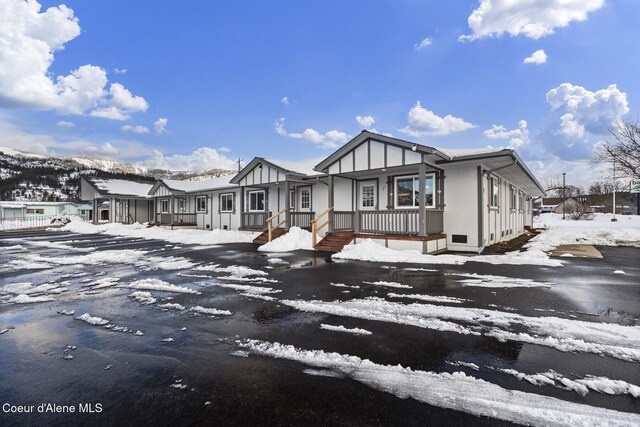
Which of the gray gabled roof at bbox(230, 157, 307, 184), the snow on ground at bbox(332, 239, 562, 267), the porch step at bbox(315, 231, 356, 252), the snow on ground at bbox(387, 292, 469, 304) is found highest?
the gray gabled roof at bbox(230, 157, 307, 184)

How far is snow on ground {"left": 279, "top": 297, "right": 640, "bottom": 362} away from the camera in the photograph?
3314mm

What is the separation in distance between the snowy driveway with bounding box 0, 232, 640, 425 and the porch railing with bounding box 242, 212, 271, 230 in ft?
37.5

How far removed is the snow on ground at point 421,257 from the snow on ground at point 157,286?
5135 millimetres

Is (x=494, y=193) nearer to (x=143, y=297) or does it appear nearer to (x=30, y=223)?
(x=143, y=297)

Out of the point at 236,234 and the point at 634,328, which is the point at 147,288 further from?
the point at 236,234

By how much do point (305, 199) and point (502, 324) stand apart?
13479mm

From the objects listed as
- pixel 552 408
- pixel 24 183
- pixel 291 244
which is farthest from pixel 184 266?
pixel 24 183

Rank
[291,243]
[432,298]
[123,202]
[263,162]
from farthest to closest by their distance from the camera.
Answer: [123,202]
[263,162]
[291,243]
[432,298]

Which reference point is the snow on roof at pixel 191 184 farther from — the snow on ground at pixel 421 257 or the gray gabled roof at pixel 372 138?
the snow on ground at pixel 421 257

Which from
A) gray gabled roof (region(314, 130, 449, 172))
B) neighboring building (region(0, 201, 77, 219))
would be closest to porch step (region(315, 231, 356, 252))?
gray gabled roof (region(314, 130, 449, 172))

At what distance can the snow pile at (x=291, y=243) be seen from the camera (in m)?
12.2

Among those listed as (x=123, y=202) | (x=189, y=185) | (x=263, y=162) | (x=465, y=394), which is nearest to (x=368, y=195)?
(x=263, y=162)

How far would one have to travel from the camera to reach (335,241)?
477 inches

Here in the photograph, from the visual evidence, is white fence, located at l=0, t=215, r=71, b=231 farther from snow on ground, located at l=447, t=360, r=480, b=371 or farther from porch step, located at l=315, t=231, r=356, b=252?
snow on ground, located at l=447, t=360, r=480, b=371
